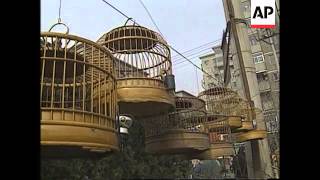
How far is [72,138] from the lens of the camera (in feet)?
4.34

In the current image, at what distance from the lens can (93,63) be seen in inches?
61.7

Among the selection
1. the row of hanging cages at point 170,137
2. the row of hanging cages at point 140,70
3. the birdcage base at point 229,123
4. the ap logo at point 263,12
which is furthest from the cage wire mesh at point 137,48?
the birdcage base at point 229,123

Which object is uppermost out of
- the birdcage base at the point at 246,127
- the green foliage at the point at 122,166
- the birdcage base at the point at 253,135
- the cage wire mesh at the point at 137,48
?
the cage wire mesh at the point at 137,48

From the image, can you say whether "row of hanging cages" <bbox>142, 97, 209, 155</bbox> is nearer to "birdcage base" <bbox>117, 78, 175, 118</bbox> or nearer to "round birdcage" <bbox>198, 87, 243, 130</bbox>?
"birdcage base" <bbox>117, 78, 175, 118</bbox>

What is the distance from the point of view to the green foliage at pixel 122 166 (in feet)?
4.93

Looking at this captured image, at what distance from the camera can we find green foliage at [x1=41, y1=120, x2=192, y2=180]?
150 cm

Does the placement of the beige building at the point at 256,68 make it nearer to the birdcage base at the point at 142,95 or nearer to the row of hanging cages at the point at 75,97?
the birdcage base at the point at 142,95

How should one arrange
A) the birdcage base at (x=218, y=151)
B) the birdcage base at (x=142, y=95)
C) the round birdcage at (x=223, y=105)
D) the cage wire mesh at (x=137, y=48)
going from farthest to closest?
1. the round birdcage at (x=223, y=105)
2. the birdcage base at (x=218, y=151)
3. the cage wire mesh at (x=137, y=48)
4. the birdcage base at (x=142, y=95)

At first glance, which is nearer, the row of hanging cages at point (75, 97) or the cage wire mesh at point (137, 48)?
the row of hanging cages at point (75, 97)

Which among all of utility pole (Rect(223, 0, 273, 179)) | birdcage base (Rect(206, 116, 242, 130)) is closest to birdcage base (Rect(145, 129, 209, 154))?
birdcage base (Rect(206, 116, 242, 130))

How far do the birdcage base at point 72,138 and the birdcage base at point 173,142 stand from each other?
1.00 meters

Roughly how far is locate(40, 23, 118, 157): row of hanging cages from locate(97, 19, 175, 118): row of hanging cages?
33 centimetres
